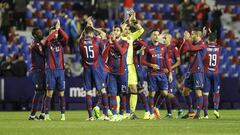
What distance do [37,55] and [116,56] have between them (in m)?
2.17

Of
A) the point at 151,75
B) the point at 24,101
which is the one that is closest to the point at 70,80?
the point at 24,101

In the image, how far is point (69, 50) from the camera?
114 ft

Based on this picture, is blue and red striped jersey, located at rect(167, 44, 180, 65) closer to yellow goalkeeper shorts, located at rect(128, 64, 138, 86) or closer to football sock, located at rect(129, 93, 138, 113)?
yellow goalkeeper shorts, located at rect(128, 64, 138, 86)

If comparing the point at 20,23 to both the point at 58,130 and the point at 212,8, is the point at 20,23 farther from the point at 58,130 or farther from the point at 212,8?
the point at 58,130

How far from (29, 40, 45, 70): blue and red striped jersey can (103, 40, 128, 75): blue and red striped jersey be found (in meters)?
1.71

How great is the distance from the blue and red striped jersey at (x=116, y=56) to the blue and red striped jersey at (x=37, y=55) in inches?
67.1

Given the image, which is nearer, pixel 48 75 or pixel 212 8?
pixel 48 75

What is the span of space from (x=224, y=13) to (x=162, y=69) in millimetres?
18557

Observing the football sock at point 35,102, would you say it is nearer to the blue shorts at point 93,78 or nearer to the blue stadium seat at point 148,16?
the blue shorts at point 93,78

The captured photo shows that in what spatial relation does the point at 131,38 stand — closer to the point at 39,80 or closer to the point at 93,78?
the point at 93,78

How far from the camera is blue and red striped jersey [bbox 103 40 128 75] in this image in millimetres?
21266

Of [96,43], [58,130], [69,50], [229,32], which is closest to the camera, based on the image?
[58,130]

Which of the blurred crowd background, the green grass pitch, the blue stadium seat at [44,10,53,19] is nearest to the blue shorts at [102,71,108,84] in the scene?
the green grass pitch

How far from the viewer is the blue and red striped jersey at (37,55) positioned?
2203 centimetres
